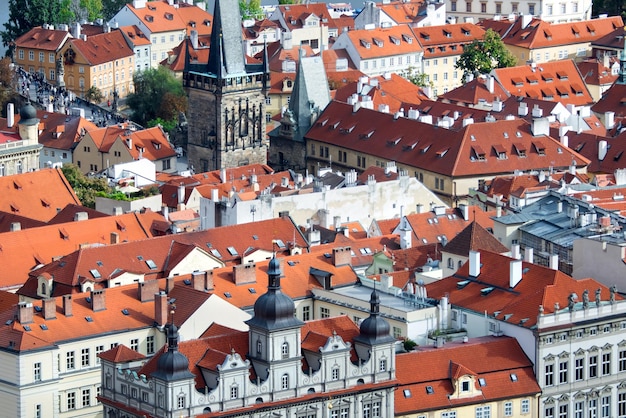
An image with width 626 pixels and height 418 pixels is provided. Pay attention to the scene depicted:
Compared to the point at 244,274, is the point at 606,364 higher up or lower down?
lower down

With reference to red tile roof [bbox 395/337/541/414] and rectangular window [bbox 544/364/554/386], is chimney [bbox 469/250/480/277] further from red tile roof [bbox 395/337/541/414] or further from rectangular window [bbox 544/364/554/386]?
rectangular window [bbox 544/364/554/386]

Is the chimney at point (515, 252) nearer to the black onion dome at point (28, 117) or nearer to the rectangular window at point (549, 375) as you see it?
the rectangular window at point (549, 375)

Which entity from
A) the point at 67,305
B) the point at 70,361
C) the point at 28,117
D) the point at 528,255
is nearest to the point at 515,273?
the point at 528,255

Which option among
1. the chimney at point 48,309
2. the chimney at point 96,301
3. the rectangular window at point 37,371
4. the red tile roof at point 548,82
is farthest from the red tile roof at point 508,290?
the red tile roof at point 548,82

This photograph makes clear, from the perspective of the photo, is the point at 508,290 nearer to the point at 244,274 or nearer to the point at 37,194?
the point at 244,274

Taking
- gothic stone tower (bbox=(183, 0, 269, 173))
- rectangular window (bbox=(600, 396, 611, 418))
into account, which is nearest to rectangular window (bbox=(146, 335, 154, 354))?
rectangular window (bbox=(600, 396, 611, 418))
